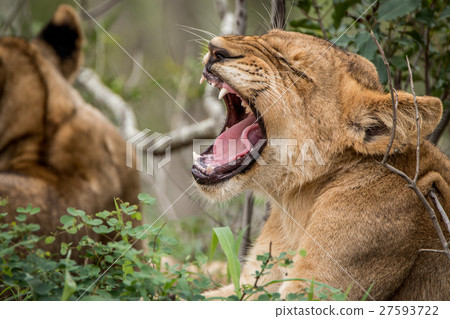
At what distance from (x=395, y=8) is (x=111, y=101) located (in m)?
3.63

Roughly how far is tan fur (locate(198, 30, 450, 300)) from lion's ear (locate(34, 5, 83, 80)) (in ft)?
4.88

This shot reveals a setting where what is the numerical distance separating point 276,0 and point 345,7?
1.67ft

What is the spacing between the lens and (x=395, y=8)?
3566 millimetres

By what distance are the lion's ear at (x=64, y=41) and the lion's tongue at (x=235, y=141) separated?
1500 millimetres

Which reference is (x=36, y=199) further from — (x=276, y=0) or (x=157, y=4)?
(x=157, y=4)

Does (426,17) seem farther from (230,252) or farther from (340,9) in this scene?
(230,252)

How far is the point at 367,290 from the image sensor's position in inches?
107

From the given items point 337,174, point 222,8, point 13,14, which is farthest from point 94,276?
point 13,14

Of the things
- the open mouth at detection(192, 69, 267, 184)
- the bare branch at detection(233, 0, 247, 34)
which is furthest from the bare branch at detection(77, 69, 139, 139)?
the open mouth at detection(192, 69, 267, 184)

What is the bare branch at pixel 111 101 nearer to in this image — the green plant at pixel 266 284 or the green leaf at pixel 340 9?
the green leaf at pixel 340 9

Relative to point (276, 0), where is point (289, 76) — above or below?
below

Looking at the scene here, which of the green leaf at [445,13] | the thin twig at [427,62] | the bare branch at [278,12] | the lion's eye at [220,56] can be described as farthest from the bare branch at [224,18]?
the lion's eye at [220,56]

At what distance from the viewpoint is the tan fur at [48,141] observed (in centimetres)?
363
